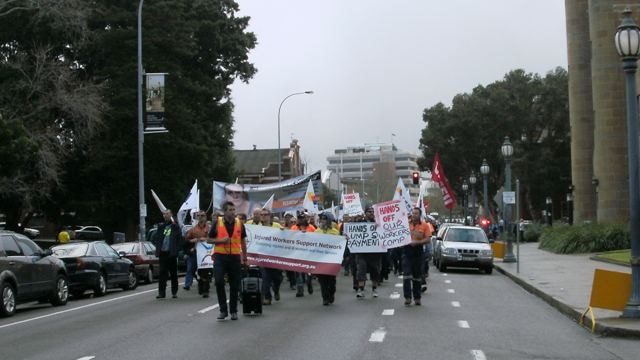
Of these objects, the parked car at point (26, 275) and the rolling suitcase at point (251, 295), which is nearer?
the rolling suitcase at point (251, 295)

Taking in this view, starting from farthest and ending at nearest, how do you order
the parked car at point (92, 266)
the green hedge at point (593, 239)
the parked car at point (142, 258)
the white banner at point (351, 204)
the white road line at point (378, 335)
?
the green hedge at point (593, 239), the white banner at point (351, 204), the parked car at point (142, 258), the parked car at point (92, 266), the white road line at point (378, 335)

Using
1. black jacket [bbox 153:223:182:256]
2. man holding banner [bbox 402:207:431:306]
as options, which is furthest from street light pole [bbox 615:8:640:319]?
black jacket [bbox 153:223:182:256]

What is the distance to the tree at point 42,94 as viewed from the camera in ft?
109

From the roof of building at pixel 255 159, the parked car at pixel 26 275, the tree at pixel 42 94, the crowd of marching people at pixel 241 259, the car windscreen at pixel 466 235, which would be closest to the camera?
the crowd of marching people at pixel 241 259

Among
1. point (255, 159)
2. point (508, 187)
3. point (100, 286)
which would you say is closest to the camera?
point (100, 286)

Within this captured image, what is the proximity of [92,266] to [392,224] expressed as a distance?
8107 millimetres

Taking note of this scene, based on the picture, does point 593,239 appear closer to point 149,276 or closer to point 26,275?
point 149,276

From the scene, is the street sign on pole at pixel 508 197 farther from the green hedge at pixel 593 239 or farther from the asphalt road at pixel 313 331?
the asphalt road at pixel 313 331

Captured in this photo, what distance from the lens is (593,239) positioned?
1357 inches

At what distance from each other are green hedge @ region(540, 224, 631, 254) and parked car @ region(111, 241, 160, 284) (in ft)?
59.4

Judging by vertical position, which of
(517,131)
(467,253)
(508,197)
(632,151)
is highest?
(517,131)

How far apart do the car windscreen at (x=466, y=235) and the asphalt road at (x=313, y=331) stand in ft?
32.7

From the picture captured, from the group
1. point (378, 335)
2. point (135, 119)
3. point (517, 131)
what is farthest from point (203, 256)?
point (517, 131)

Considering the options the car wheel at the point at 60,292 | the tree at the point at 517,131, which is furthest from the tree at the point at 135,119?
the tree at the point at 517,131
